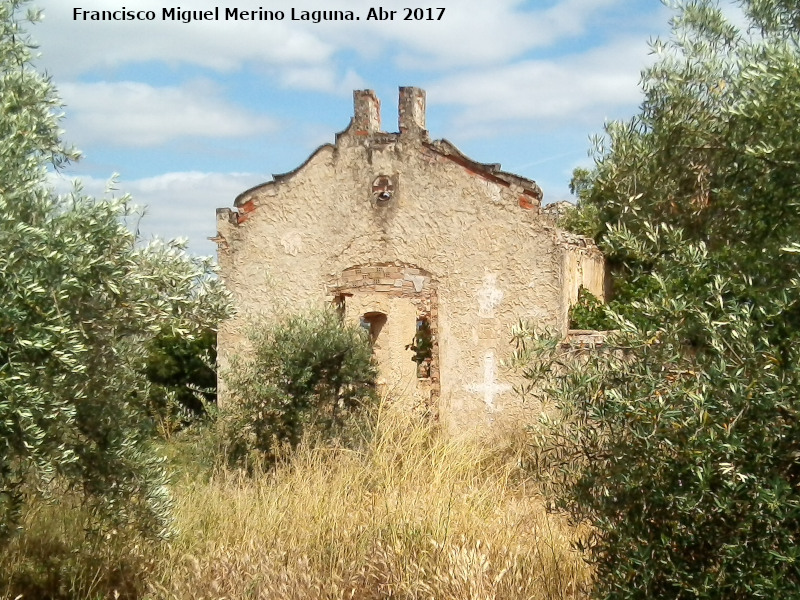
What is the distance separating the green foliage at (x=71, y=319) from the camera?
4.43 m

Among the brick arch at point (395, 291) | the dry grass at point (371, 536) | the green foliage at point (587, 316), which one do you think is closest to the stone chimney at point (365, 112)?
the brick arch at point (395, 291)

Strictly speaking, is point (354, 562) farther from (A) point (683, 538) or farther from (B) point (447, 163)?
(B) point (447, 163)

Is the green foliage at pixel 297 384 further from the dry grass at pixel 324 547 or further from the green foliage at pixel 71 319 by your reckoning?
the green foliage at pixel 71 319

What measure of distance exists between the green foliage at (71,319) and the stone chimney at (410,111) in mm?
6878

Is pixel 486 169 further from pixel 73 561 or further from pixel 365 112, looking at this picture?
pixel 73 561

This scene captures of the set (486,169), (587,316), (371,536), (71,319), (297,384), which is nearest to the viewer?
(71,319)

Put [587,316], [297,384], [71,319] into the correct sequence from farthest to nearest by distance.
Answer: [587,316], [297,384], [71,319]

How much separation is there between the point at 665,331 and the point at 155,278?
2.79 meters

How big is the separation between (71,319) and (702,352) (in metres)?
3.12

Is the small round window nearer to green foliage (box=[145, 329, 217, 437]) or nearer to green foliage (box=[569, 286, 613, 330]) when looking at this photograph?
green foliage (box=[569, 286, 613, 330])

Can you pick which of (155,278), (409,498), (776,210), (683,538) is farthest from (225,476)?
(776,210)

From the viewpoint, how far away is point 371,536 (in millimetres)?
6617

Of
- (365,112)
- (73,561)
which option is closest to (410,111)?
(365,112)

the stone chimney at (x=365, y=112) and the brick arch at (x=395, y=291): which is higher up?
the stone chimney at (x=365, y=112)
